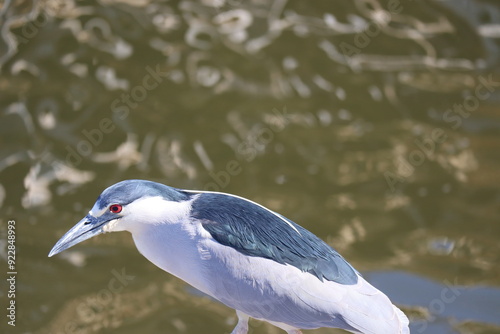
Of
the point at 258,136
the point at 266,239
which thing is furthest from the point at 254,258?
the point at 258,136

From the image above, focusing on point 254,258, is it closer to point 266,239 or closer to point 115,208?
point 266,239

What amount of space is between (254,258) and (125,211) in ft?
1.17

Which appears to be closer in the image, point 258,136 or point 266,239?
point 266,239

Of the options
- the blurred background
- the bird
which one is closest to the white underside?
the bird

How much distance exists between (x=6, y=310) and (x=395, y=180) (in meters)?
1.86

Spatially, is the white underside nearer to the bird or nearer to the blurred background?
the bird

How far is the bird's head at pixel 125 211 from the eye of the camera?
1.83 m

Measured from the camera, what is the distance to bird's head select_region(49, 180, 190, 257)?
1834mm

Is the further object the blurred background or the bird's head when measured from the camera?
the blurred background

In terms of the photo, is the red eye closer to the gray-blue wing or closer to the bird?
the bird

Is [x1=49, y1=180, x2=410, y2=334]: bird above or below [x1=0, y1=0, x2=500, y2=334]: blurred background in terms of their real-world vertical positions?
above

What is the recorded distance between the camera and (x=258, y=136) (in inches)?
145

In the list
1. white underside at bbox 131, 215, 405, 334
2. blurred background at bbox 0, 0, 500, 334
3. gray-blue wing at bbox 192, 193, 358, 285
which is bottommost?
blurred background at bbox 0, 0, 500, 334

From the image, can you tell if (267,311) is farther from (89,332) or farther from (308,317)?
(89,332)
